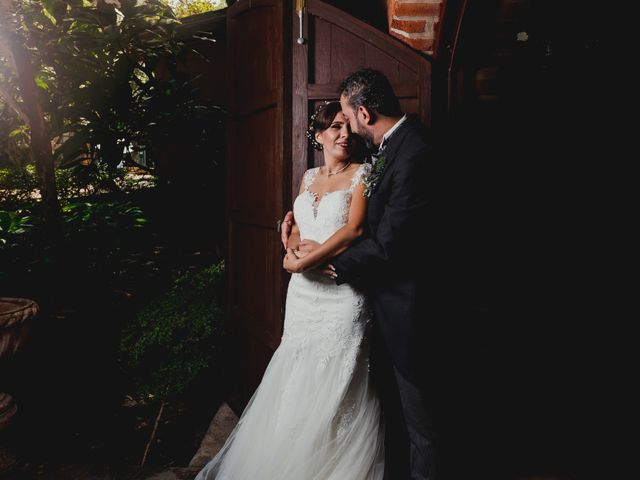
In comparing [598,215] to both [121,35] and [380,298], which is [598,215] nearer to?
[380,298]

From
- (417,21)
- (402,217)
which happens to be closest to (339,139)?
(402,217)

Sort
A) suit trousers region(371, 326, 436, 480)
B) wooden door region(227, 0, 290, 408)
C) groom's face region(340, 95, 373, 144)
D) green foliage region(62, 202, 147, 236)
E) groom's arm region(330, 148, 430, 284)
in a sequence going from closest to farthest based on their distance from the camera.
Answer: groom's arm region(330, 148, 430, 284) → suit trousers region(371, 326, 436, 480) → groom's face region(340, 95, 373, 144) → wooden door region(227, 0, 290, 408) → green foliage region(62, 202, 147, 236)

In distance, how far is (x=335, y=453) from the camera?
207cm

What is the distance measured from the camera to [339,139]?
90.0 inches


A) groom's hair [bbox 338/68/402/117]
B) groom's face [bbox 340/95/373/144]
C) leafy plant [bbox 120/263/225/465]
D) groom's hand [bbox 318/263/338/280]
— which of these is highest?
groom's hair [bbox 338/68/402/117]

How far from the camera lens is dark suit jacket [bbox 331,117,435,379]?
1.79 meters

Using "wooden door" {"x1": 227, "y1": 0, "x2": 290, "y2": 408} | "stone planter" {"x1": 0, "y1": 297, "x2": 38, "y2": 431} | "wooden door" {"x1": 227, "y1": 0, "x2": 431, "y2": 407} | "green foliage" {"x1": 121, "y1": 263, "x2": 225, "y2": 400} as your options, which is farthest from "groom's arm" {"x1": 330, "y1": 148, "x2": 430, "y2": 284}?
"stone planter" {"x1": 0, "y1": 297, "x2": 38, "y2": 431}

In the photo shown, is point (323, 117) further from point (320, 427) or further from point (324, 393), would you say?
point (320, 427)

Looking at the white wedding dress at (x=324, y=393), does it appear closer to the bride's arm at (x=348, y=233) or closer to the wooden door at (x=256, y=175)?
the bride's arm at (x=348, y=233)

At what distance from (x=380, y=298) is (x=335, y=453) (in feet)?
2.69

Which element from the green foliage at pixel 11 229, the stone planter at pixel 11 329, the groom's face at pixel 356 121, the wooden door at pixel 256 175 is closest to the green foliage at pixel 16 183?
the green foliage at pixel 11 229

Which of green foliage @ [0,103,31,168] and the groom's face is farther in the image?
green foliage @ [0,103,31,168]

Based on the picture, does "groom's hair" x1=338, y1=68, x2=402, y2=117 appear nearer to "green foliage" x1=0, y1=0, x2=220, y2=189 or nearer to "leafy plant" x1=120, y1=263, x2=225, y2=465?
"leafy plant" x1=120, y1=263, x2=225, y2=465

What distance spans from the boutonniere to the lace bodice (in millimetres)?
83
